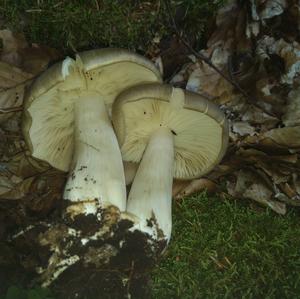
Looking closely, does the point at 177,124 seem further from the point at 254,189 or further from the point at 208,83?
the point at 254,189

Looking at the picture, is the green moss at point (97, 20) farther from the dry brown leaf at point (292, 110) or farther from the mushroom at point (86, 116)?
the dry brown leaf at point (292, 110)

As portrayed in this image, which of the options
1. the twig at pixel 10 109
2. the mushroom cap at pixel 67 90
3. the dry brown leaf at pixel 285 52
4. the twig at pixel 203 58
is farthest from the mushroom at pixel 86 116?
the dry brown leaf at pixel 285 52

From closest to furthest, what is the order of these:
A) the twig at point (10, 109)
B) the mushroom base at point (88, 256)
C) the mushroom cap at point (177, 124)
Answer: the mushroom base at point (88, 256)
the mushroom cap at point (177, 124)
the twig at point (10, 109)

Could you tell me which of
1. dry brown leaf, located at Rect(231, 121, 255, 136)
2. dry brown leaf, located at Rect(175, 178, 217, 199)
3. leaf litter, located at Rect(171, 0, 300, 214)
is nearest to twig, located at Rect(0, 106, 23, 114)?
leaf litter, located at Rect(171, 0, 300, 214)

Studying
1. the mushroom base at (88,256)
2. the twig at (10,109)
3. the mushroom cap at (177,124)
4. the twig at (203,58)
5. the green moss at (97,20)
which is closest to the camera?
the mushroom base at (88,256)

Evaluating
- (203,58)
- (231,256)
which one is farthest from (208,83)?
(231,256)
